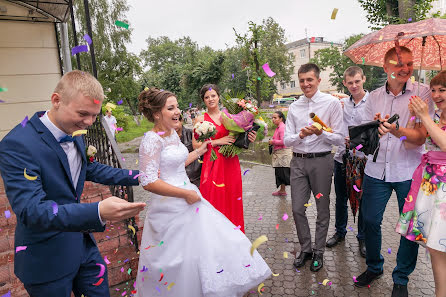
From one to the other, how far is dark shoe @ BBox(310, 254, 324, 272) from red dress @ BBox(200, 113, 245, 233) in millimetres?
1032

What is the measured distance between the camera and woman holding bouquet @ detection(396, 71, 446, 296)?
2429 millimetres

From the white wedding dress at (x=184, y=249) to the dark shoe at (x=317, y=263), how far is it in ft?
3.89

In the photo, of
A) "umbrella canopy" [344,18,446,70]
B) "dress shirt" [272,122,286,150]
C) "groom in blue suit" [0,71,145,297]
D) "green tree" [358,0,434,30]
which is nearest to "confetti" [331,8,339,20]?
"umbrella canopy" [344,18,446,70]

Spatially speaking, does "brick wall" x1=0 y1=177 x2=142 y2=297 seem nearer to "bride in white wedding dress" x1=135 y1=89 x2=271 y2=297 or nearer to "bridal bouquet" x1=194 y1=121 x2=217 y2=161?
"bride in white wedding dress" x1=135 y1=89 x2=271 y2=297

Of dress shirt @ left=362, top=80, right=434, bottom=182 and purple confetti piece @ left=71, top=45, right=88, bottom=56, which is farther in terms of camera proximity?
purple confetti piece @ left=71, top=45, right=88, bottom=56

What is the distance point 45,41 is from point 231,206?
608 cm

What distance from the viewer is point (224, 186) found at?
399cm

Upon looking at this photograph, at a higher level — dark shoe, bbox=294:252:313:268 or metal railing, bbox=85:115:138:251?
metal railing, bbox=85:115:138:251

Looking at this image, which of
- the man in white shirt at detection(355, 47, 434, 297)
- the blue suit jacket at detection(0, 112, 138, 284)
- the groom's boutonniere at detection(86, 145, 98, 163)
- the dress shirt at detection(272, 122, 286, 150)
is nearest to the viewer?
the blue suit jacket at detection(0, 112, 138, 284)

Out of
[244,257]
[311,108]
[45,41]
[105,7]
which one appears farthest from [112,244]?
[105,7]

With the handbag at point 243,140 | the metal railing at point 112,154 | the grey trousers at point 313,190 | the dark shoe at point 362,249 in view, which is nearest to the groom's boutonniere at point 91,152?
the metal railing at point 112,154

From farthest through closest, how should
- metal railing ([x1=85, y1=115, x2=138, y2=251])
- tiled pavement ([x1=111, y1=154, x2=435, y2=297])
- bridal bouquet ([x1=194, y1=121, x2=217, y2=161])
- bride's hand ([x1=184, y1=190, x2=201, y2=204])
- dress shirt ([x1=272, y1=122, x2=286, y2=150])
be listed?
1. dress shirt ([x1=272, y1=122, x2=286, y2=150])
2. bridal bouquet ([x1=194, y1=121, x2=217, y2=161])
3. metal railing ([x1=85, y1=115, x2=138, y2=251])
4. tiled pavement ([x1=111, y1=154, x2=435, y2=297])
5. bride's hand ([x1=184, y1=190, x2=201, y2=204])

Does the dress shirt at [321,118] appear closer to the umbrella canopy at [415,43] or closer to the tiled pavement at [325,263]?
the umbrella canopy at [415,43]

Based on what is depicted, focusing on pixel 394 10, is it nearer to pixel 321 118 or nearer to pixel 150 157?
pixel 321 118
